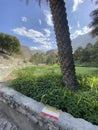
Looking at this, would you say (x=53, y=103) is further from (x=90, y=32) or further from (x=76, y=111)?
(x=90, y=32)

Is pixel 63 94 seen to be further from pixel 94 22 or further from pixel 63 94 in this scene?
pixel 94 22

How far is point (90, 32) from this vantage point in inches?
752

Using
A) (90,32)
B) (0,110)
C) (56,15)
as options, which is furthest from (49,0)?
(90,32)

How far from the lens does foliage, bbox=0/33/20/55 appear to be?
22.0m

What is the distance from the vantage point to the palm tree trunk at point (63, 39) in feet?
14.4

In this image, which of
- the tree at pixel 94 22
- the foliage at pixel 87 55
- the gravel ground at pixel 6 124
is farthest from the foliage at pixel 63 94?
the foliage at pixel 87 55

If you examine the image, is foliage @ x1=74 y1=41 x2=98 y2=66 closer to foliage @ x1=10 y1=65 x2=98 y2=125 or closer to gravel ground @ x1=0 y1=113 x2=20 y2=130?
foliage @ x1=10 y1=65 x2=98 y2=125

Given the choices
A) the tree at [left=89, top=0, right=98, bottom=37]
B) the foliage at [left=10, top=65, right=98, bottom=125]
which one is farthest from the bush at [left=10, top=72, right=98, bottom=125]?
the tree at [left=89, top=0, right=98, bottom=37]

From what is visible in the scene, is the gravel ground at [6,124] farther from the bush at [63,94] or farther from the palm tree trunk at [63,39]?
the palm tree trunk at [63,39]

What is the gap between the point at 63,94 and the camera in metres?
4.02

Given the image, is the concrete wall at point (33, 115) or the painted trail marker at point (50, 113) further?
the painted trail marker at point (50, 113)

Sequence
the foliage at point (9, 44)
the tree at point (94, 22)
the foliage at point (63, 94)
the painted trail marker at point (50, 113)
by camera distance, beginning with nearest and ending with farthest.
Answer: the painted trail marker at point (50, 113)
the foliage at point (63, 94)
the tree at point (94, 22)
the foliage at point (9, 44)

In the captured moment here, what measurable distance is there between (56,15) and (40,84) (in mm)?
1838

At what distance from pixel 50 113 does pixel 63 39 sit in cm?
188
